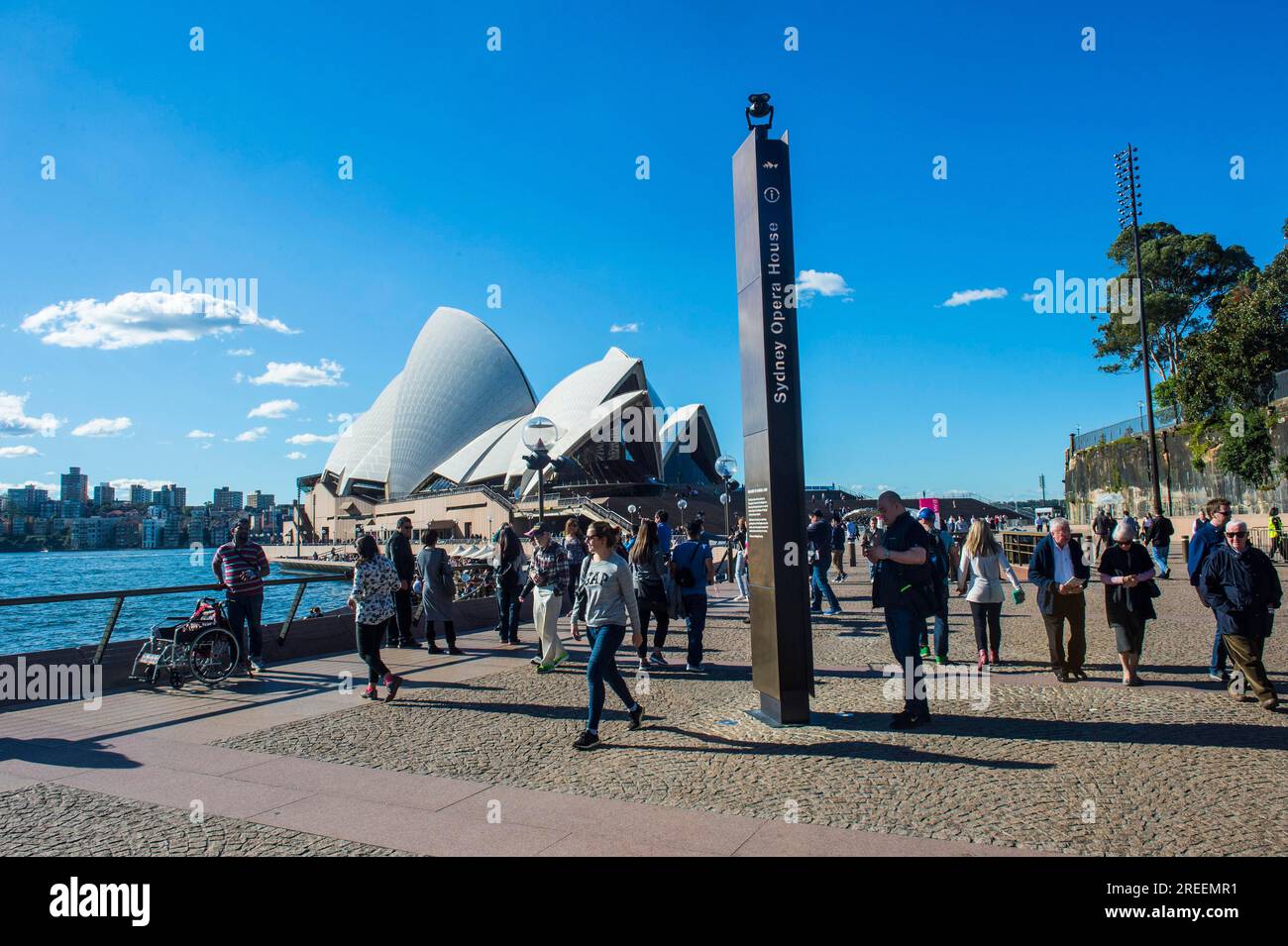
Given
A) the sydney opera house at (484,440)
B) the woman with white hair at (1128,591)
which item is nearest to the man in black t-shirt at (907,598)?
the woman with white hair at (1128,591)

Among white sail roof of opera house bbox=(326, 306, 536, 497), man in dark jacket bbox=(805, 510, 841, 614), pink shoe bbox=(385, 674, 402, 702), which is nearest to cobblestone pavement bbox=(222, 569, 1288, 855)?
pink shoe bbox=(385, 674, 402, 702)

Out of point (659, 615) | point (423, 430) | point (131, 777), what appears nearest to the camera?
point (131, 777)

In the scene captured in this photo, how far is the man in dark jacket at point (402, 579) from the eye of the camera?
888 cm

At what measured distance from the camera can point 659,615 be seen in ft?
27.6

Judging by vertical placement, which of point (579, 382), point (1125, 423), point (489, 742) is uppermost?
point (579, 382)

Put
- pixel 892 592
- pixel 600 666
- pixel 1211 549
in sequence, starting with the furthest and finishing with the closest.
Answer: pixel 1211 549
pixel 892 592
pixel 600 666

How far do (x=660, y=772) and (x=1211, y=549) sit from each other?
16.8 ft

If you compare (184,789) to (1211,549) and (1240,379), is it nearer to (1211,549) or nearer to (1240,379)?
(1211,549)

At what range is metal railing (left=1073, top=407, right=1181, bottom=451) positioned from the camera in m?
32.3

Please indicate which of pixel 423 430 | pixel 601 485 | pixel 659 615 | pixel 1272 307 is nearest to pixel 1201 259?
pixel 1272 307

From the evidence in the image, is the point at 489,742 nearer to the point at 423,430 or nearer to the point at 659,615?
the point at 659,615

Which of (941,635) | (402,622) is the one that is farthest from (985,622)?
(402,622)

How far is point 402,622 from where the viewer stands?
10047 mm
